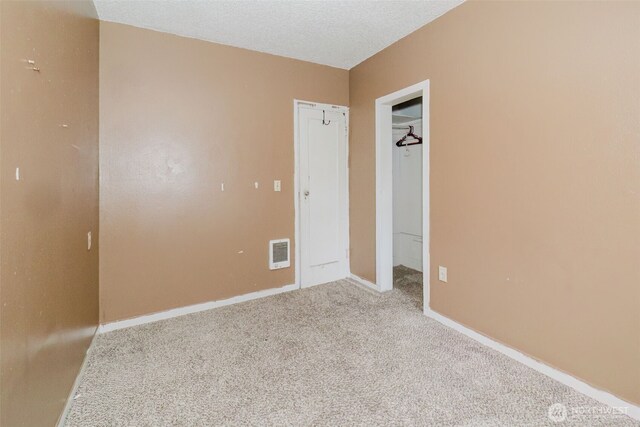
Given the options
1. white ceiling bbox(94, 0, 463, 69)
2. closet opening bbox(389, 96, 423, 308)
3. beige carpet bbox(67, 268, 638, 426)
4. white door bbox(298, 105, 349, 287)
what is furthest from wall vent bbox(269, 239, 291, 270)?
white ceiling bbox(94, 0, 463, 69)

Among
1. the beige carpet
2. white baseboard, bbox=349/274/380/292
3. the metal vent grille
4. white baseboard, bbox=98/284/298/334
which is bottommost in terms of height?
the beige carpet

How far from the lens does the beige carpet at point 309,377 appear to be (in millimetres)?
1572

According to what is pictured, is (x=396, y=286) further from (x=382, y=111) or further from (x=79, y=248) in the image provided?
(x=79, y=248)

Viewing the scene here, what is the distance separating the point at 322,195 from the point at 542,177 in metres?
2.16

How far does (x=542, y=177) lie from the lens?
1.89m

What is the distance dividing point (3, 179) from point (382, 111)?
2.97 m

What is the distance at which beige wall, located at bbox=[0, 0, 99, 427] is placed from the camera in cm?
102

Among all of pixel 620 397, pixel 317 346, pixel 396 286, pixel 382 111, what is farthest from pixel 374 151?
pixel 620 397

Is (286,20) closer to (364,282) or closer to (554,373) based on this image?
(364,282)

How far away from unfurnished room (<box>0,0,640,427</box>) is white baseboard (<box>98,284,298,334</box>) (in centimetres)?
2

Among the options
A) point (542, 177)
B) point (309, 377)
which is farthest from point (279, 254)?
point (542, 177)

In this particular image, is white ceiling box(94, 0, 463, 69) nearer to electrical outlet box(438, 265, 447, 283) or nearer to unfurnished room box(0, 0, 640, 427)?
unfurnished room box(0, 0, 640, 427)

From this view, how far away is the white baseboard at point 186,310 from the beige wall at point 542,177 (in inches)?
64.4

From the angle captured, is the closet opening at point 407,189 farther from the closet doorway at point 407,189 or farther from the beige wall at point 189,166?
the beige wall at point 189,166
